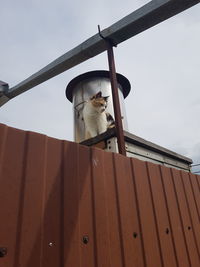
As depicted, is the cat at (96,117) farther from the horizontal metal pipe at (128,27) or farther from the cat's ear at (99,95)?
the horizontal metal pipe at (128,27)

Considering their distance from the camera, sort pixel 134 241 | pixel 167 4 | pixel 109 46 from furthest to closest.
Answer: pixel 109 46 → pixel 167 4 → pixel 134 241

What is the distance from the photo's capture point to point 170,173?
3.27 metres

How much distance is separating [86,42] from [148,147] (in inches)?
106

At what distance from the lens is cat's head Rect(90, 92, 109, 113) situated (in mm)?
7160

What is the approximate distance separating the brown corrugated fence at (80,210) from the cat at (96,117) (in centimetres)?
387

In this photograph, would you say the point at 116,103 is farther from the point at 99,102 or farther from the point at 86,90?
the point at 86,90

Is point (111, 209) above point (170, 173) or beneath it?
beneath

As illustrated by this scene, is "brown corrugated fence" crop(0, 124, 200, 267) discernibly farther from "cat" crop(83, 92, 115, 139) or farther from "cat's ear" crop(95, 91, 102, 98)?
"cat's ear" crop(95, 91, 102, 98)

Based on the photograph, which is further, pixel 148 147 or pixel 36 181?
pixel 148 147

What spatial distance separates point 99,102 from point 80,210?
18.7 feet

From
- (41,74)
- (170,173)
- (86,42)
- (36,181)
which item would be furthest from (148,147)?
(36,181)

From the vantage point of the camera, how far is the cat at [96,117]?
6.73 metres

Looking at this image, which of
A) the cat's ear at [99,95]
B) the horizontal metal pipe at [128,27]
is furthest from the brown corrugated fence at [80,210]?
the cat's ear at [99,95]

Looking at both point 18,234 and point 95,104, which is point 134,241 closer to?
point 18,234
